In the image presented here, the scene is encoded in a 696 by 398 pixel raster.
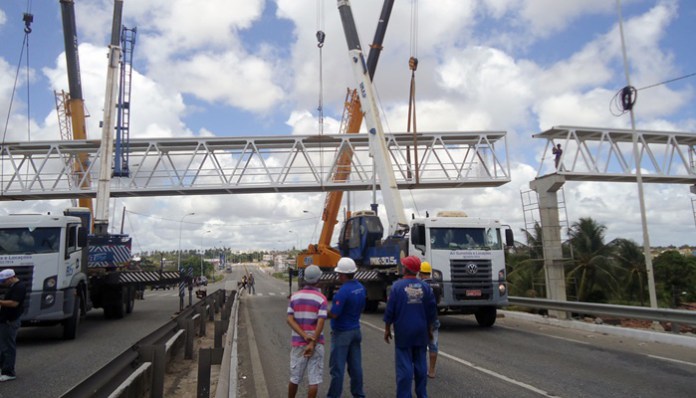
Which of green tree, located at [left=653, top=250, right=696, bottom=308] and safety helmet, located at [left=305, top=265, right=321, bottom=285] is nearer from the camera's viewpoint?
safety helmet, located at [left=305, top=265, right=321, bottom=285]

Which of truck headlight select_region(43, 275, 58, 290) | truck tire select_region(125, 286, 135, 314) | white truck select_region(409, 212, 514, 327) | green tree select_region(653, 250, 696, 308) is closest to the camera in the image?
truck headlight select_region(43, 275, 58, 290)

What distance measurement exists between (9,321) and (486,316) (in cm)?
1127

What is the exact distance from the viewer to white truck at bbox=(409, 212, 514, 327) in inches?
527

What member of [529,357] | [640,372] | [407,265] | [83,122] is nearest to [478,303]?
[529,357]

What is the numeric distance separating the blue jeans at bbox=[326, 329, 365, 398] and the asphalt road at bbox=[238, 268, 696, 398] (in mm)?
1296

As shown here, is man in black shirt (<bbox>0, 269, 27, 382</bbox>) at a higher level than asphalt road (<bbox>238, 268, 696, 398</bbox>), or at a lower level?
higher

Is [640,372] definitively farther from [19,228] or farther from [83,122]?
[83,122]

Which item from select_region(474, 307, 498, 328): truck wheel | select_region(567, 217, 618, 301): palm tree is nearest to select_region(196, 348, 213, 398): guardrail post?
select_region(474, 307, 498, 328): truck wheel

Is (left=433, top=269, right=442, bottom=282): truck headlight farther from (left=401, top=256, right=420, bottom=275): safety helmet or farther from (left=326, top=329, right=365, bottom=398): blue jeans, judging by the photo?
(left=326, top=329, right=365, bottom=398): blue jeans

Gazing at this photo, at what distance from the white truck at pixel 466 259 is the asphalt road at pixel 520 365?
0.82 m

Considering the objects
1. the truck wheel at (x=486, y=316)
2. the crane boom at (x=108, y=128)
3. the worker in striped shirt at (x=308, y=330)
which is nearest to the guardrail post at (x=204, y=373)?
the worker in striped shirt at (x=308, y=330)

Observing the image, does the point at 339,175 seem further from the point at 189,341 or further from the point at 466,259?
the point at 189,341

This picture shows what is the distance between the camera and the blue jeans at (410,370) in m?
5.88

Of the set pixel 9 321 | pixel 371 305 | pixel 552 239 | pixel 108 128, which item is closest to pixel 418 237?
pixel 371 305
